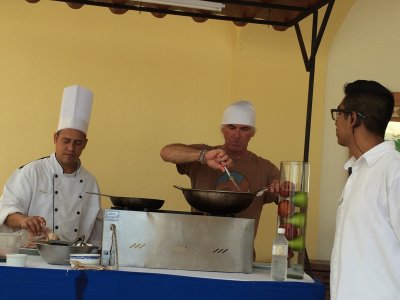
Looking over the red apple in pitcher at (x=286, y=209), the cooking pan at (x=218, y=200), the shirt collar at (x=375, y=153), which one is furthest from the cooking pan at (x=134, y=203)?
the shirt collar at (x=375, y=153)

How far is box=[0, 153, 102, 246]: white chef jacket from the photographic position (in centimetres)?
393

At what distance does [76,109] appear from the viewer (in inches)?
163

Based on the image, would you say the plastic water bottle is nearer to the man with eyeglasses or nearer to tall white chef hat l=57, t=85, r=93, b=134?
the man with eyeglasses

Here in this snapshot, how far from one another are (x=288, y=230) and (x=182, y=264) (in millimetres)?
515

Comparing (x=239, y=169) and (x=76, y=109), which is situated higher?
(x=76, y=109)

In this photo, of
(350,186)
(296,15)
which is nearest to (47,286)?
(350,186)

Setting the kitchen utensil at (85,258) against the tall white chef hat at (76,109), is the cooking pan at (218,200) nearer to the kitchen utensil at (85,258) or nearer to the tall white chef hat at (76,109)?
the kitchen utensil at (85,258)

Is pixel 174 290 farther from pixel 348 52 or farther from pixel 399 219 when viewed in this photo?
pixel 348 52

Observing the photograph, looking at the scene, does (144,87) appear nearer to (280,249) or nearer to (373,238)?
(280,249)

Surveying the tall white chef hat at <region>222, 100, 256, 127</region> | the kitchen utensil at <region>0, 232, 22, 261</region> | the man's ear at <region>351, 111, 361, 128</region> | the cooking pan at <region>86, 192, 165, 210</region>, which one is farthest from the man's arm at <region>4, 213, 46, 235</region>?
the man's ear at <region>351, 111, 361, 128</region>

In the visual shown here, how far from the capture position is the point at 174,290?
296 centimetres

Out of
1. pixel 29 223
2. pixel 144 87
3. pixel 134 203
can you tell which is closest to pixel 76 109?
pixel 29 223

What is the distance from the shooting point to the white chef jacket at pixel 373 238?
260 centimetres

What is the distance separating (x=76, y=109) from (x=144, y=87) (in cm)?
152
